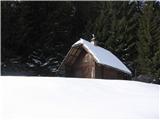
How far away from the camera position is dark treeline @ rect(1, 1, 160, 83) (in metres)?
34.1

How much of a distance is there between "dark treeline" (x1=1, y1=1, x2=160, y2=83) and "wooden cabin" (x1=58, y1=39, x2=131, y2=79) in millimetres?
6936

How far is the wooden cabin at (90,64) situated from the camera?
86.4ft

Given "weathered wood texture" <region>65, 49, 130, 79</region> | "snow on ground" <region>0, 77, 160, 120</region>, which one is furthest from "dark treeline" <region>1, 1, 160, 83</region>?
"snow on ground" <region>0, 77, 160, 120</region>

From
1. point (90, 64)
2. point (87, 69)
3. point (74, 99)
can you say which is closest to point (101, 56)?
point (90, 64)

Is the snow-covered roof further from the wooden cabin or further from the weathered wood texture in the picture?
the weathered wood texture

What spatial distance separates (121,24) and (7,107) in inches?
1330

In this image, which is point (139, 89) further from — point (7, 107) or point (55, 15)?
point (55, 15)

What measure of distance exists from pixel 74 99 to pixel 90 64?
64.7 feet

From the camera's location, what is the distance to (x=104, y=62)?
25.6 meters

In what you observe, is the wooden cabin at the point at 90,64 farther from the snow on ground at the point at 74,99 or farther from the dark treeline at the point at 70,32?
the snow on ground at the point at 74,99

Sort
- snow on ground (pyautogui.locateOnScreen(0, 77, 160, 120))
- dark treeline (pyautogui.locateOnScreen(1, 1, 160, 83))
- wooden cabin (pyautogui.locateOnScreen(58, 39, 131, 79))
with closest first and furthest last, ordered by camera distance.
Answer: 1. snow on ground (pyautogui.locateOnScreen(0, 77, 160, 120))
2. wooden cabin (pyautogui.locateOnScreen(58, 39, 131, 79))
3. dark treeline (pyautogui.locateOnScreen(1, 1, 160, 83))

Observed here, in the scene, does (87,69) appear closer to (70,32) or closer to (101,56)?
(101,56)

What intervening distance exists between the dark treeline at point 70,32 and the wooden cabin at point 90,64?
22.8ft

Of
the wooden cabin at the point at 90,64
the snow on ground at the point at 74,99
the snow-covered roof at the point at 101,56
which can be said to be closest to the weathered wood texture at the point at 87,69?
the wooden cabin at the point at 90,64
